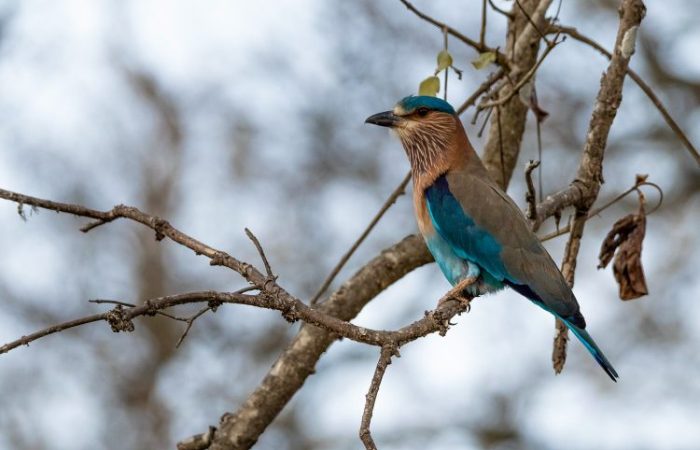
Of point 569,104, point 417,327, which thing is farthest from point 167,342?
point 417,327

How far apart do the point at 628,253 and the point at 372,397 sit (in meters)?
2.30

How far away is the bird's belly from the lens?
17.4ft

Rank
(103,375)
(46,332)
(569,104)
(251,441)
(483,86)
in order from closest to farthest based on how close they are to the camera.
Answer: (46,332) → (251,441) → (483,86) → (569,104) → (103,375)

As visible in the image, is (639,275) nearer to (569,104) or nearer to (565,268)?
(565,268)

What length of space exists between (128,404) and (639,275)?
8.78 metres

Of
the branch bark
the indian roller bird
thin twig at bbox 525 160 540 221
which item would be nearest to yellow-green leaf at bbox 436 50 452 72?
the indian roller bird

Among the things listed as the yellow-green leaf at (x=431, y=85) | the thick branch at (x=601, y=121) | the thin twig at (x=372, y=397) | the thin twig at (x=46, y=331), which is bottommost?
the thin twig at (x=372, y=397)

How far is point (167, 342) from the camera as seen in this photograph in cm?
1320

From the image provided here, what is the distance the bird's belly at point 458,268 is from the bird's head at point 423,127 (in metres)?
0.61

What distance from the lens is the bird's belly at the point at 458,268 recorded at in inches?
209

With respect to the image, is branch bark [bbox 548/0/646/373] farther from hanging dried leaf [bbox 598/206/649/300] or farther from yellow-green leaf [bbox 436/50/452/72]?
yellow-green leaf [bbox 436/50/452/72]

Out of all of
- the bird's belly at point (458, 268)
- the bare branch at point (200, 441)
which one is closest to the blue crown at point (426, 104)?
the bird's belly at point (458, 268)

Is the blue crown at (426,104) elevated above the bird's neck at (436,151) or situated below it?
above

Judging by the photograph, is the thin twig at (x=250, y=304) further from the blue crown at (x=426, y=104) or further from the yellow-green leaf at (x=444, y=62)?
the blue crown at (x=426, y=104)
